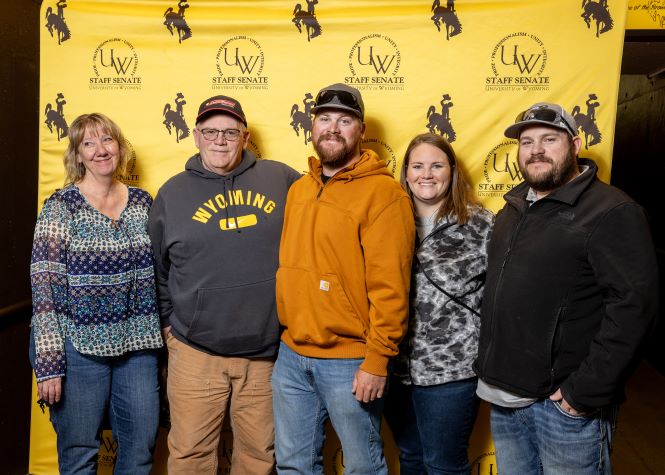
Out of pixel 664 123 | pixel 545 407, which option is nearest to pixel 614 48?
pixel 545 407

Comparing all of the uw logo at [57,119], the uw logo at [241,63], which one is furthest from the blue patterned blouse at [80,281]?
the uw logo at [241,63]

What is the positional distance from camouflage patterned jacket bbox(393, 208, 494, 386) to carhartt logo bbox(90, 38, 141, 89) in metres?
1.63

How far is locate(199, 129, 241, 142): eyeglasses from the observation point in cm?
193

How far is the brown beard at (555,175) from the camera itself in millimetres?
1536

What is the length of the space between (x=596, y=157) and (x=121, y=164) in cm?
204

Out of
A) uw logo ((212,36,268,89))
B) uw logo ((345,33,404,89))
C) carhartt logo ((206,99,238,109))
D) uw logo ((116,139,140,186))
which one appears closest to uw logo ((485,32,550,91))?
uw logo ((345,33,404,89))

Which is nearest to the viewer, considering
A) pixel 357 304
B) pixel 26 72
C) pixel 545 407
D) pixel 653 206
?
pixel 545 407

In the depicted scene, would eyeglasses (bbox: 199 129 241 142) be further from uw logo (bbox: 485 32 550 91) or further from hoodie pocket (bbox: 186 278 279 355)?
uw logo (bbox: 485 32 550 91)

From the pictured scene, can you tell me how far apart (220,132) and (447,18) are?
45.6 inches

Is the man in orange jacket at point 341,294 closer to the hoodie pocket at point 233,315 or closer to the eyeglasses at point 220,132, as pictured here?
the hoodie pocket at point 233,315

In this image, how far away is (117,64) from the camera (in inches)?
92.8

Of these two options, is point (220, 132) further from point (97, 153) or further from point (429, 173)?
point (429, 173)

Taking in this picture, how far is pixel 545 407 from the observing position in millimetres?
1511

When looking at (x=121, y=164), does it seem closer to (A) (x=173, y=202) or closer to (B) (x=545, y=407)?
(A) (x=173, y=202)
